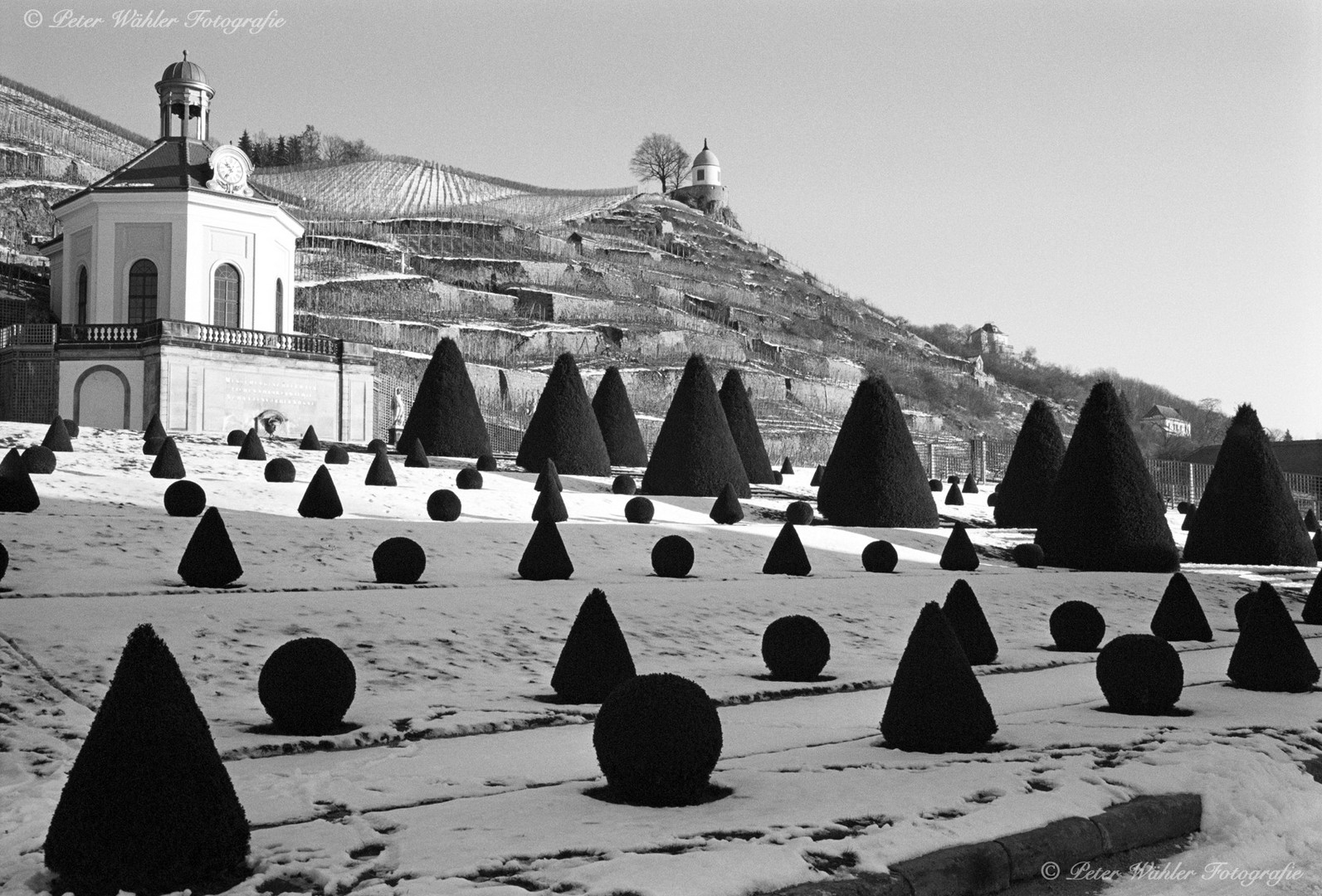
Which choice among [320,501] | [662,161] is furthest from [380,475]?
[662,161]

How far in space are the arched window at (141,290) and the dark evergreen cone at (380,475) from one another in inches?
884

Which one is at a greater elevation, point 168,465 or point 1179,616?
point 168,465

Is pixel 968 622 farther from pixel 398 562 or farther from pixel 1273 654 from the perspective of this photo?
pixel 398 562

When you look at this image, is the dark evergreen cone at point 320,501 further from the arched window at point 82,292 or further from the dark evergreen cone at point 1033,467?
the arched window at point 82,292

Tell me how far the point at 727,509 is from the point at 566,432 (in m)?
6.73

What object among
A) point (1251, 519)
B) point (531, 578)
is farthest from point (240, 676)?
point (1251, 519)

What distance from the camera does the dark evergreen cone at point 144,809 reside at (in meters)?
5.51

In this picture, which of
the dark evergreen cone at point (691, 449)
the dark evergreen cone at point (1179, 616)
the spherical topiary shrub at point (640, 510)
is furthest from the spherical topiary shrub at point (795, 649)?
the dark evergreen cone at point (691, 449)

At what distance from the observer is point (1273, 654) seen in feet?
37.1

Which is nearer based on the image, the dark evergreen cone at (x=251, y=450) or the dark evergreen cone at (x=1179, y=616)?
the dark evergreen cone at (x=1179, y=616)

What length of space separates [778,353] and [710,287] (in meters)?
17.2

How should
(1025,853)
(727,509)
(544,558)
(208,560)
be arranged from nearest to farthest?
(1025,853) → (208,560) → (544,558) → (727,509)

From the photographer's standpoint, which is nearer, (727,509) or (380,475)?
(727,509)

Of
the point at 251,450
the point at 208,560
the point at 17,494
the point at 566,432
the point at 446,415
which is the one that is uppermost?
the point at 446,415
